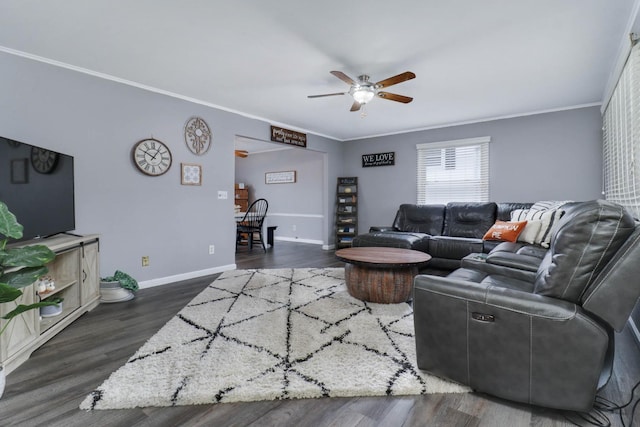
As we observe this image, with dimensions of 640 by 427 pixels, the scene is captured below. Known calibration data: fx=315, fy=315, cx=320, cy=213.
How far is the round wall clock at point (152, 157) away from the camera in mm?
3564

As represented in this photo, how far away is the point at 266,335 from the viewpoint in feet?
7.61

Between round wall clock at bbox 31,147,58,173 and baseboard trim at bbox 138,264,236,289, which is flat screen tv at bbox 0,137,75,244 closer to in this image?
round wall clock at bbox 31,147,58,173

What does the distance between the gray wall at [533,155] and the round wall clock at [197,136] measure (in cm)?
352

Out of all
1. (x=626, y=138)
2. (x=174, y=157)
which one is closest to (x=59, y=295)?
(x=174, y=157)

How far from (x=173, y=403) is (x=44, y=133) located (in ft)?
9.19

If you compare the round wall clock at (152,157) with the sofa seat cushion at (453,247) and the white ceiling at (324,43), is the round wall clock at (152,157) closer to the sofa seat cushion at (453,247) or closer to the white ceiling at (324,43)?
the white ceiling at (324,43)

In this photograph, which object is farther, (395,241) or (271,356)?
(395,241)

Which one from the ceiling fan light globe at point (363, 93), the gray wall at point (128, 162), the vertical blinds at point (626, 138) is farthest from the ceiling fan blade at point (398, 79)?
the gray wall at point (128, 162)

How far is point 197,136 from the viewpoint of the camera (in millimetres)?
4129

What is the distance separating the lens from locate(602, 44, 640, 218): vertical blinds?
2271 millimetres

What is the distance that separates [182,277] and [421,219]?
3.70 meters

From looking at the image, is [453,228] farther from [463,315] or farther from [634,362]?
[463,315]

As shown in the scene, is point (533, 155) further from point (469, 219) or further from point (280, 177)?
point (280, 177)

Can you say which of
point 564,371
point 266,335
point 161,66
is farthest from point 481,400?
point 161,66
